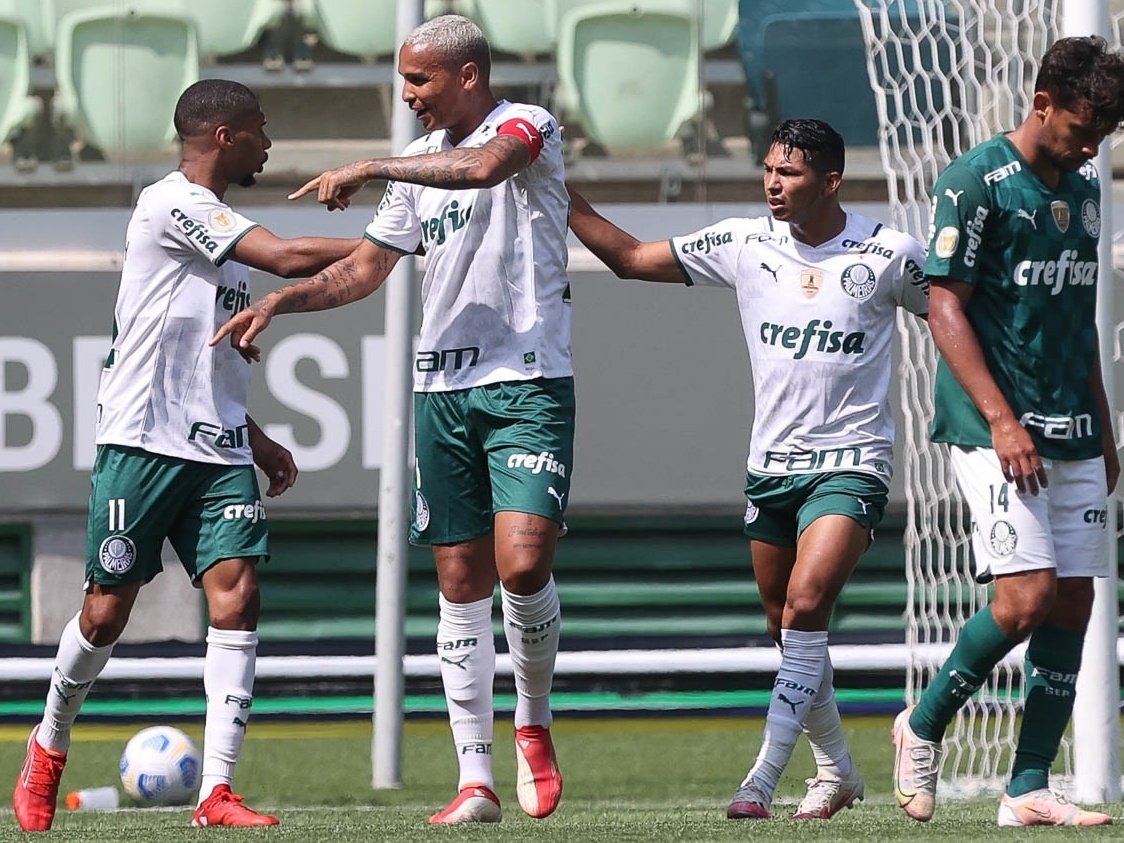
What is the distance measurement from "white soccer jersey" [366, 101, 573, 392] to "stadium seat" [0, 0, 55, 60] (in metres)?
5.09

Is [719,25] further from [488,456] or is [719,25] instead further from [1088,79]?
[1088,79]

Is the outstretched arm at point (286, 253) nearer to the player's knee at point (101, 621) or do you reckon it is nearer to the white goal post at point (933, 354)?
the player's knee at point (101, 621)

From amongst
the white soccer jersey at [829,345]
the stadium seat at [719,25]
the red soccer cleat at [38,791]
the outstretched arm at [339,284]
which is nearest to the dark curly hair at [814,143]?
the white soccer jersey at [829,345]

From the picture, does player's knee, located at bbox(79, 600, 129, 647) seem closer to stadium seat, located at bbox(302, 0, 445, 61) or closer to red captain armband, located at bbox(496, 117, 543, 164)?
red captain armband, located at bbox(496, 117, 543, 164)

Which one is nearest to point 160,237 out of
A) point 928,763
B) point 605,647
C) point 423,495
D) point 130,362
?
point 130,362

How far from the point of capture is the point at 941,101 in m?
7.37

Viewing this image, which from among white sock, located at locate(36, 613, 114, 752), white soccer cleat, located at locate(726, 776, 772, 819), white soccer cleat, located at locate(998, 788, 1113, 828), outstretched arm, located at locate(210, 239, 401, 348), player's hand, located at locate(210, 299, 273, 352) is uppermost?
outstretched arm, located at locate(210, 239, 401, 348)

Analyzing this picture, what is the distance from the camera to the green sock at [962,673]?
14.9 ft

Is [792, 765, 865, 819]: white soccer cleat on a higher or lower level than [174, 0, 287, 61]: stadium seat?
lower

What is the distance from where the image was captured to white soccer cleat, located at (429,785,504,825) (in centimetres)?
473

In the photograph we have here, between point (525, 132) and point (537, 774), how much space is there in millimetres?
1561

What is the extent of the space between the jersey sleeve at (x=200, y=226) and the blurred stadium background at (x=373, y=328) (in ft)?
11.7

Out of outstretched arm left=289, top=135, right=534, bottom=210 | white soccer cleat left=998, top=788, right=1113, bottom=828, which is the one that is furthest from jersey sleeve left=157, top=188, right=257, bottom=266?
white soccer cleat left=998, top=788, right=1113, bottom=828

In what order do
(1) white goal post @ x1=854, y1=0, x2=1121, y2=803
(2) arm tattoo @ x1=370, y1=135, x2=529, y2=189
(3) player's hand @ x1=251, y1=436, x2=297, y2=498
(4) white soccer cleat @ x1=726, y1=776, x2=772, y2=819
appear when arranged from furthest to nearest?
(1) white goal post @ x1=854, y1=0, x2=1121, y2=803 < (3) player's hand @ x1=251, y1=436, x2=297, y2=498 < (4) white soccer cleat @ x1=726, y1=776, x2=772, y2=819 < (2) arm tattoo @ x1=370, y1=135, x2=529, y2=189
